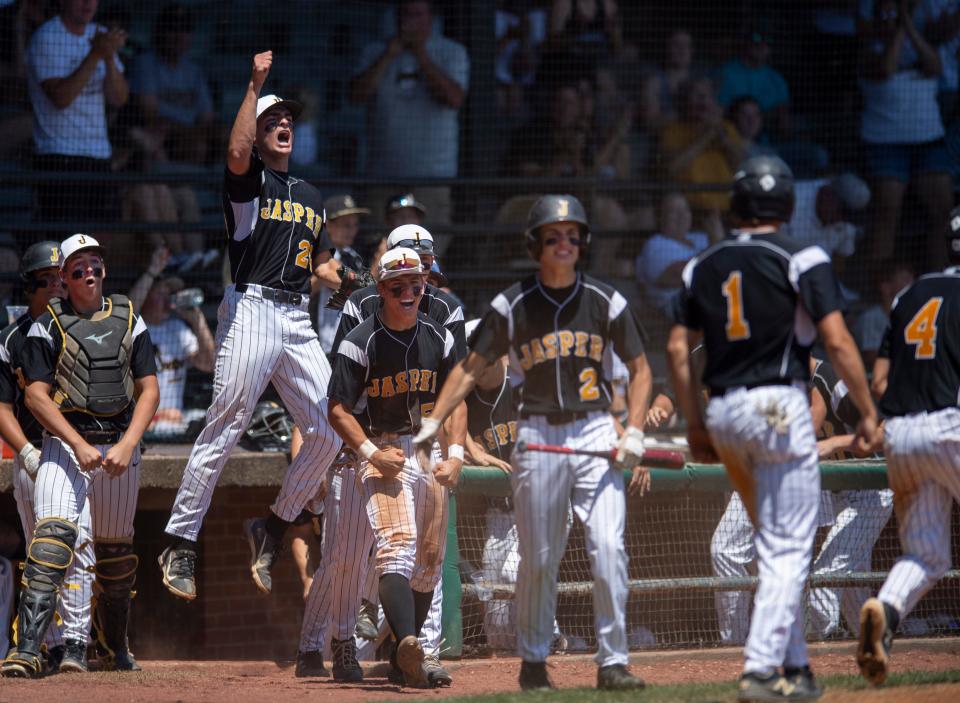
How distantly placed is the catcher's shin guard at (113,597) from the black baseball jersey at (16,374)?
0.74 m

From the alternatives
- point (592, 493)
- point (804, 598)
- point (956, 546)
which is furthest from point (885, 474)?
point (592, 493)

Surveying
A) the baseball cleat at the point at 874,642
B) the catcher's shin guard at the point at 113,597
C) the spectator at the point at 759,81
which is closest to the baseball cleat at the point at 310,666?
the catcher's shin guard at the point at 113,597

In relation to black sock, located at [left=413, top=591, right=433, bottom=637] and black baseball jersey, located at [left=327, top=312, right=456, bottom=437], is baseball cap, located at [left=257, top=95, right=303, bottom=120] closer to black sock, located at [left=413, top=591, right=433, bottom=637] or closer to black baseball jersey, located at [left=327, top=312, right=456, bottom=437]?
black baseball jersey, located at [left=327, top=312, right=456, bottom=437]

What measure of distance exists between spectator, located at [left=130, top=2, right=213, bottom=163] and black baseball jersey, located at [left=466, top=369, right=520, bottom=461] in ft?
13.3

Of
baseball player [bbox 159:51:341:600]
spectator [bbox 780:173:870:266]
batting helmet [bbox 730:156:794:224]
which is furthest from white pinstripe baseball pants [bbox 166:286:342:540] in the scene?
spectator [bbox 780:173:870:266]

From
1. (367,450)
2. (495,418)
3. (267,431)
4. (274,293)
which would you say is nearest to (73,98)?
(267,431)

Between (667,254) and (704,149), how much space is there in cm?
112

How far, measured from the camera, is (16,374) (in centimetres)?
734

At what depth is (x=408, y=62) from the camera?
1127cm

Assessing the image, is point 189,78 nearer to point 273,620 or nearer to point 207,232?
point 207,232

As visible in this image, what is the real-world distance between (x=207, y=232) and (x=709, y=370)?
644 cm

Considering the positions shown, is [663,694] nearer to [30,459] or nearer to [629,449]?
[629,449]

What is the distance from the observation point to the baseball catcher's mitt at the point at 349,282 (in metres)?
7.78

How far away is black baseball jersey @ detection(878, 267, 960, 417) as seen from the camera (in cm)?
597
